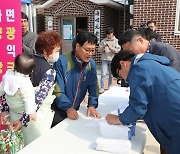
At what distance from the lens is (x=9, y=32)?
8.25 ft

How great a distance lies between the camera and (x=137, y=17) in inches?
324

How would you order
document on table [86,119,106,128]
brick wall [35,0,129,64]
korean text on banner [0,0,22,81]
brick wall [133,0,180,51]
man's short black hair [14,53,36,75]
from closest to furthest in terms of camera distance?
man's short black hair [14,53,36,75] → document on table [86,119,106,128] → korean text on banner [0,0,22,81] → brick wall [133,0,180,51] → brick wall [35,0,129,64]

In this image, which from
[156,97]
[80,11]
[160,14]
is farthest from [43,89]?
[80,11]

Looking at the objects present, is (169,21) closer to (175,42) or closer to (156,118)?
(175,42)

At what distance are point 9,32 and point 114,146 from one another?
5.41 feet

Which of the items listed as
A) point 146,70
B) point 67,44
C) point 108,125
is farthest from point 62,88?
point 67,44

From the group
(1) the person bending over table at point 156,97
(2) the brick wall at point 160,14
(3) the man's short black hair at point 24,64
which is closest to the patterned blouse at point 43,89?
(3) the man's short black hair at point 24,64

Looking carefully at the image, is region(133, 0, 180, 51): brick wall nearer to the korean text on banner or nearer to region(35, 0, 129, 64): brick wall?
region(35, 0, 129, 64): brick wall

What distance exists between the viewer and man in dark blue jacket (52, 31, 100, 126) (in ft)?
6.71

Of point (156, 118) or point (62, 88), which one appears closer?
point (156, 118)

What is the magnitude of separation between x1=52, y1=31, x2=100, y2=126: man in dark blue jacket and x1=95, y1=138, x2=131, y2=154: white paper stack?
1.83ft

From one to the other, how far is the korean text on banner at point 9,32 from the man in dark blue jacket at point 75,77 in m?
0.66

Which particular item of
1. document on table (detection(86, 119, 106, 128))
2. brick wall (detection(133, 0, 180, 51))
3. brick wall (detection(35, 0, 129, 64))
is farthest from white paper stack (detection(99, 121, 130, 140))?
brick wall (detection(35, 0, 129, 64))

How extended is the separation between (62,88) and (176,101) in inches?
40.0
